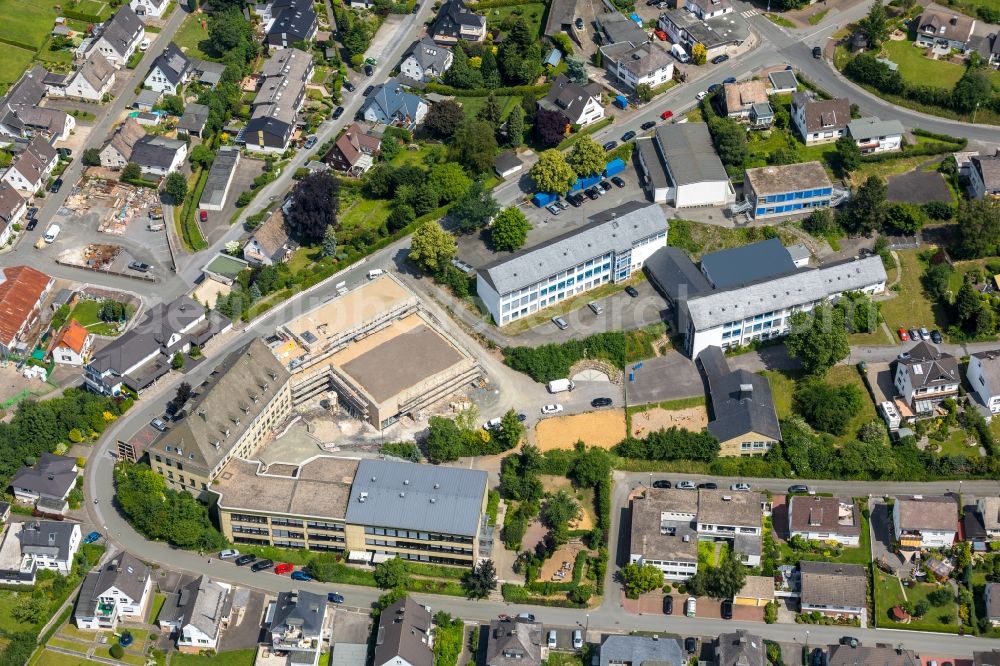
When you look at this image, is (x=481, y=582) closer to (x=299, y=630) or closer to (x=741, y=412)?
(x=299, y=630)

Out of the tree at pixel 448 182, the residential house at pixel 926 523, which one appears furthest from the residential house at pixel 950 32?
the residential house at pixel 926 523

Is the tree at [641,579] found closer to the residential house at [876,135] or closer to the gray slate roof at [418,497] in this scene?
the gray slate roof at [418,497]

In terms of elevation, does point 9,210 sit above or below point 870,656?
above

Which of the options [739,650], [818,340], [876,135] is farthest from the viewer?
[876,135]

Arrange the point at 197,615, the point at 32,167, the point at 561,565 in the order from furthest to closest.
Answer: the point at 32,167
the point at 561,565
the point at 197,615

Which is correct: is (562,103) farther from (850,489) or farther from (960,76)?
(850,489)

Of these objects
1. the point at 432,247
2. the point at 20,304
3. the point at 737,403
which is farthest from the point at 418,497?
the point at 20,304
